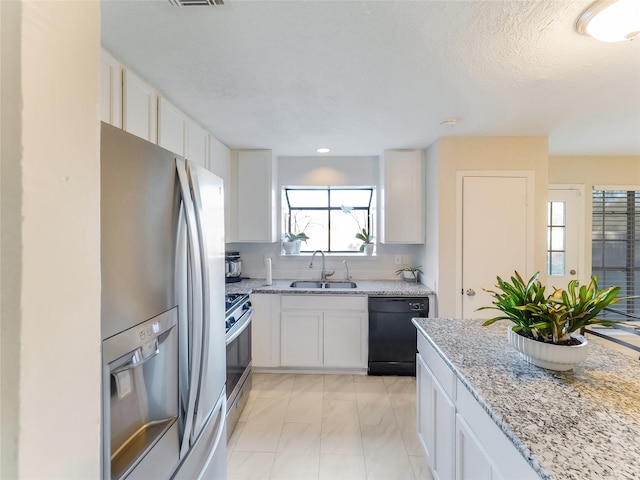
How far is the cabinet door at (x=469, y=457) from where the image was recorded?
3.54 feet

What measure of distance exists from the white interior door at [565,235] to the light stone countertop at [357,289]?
5.72 ft

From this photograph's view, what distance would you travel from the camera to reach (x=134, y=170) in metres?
0.85

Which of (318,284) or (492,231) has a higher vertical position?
(492,231)

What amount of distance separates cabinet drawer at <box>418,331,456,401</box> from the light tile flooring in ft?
2.46

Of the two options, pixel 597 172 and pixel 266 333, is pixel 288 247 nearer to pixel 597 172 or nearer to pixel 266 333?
pixel 266 333

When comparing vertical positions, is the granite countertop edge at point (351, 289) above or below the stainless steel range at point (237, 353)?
above

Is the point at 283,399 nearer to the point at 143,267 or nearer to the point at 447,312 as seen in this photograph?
the point at 447,312

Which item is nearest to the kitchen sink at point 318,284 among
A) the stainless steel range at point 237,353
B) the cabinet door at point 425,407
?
the stainless steel range at point 237,353

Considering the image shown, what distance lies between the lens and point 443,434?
1.51 metres

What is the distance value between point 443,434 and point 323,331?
1.75 meters

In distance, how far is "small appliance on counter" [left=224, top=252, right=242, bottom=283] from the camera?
3.52 metres

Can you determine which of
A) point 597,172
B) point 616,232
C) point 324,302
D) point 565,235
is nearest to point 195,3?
point 324,302

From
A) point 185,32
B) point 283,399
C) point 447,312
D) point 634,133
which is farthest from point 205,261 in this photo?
point 634,133

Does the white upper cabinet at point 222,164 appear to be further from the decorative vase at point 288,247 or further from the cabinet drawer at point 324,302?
the cabinet drawer at point 324,302
